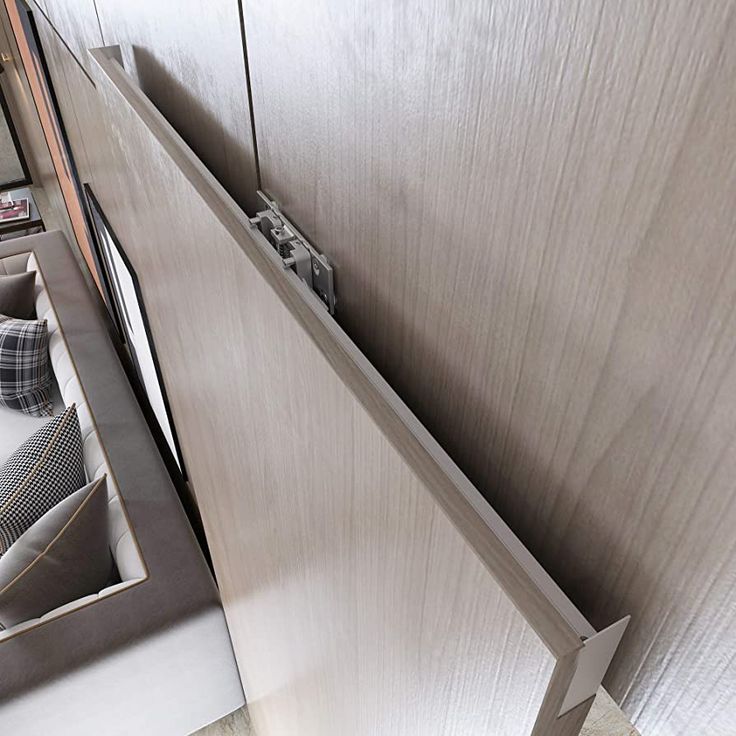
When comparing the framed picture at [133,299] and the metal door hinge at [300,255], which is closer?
the metal door hinge at [300,255]

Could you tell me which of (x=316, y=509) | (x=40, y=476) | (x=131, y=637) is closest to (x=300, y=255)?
(x=316, y=509)

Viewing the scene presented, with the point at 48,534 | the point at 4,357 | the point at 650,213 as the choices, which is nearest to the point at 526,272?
the point at 650,213

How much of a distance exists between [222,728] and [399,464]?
162cm

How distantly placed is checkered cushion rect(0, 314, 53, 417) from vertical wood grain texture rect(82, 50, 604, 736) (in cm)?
140

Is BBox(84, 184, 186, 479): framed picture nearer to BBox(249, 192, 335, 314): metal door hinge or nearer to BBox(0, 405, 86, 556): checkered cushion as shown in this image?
BBox(0, 405, 86, 556): checkered cushion

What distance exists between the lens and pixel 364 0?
0.30 m

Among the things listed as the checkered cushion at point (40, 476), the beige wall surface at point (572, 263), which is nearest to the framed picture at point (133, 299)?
the checkered cushion at point (40, 476)

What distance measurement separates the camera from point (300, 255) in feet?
1.51

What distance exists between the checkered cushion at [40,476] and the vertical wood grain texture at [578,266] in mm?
1378

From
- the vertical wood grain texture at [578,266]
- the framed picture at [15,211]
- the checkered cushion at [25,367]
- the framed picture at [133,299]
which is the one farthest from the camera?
the framed picture at [15,211]

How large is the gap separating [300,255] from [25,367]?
5.95 ft

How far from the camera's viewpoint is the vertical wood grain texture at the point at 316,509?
0.29 m

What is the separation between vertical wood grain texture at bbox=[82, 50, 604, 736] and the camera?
0.95ft

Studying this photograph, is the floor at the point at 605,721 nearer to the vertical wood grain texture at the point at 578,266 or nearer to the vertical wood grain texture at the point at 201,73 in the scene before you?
the vertical wood grain texture at the point at 578,266
